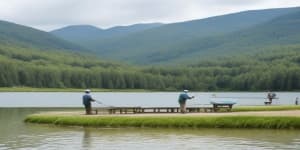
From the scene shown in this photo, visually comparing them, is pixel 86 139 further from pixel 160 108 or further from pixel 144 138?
pixel 160 108

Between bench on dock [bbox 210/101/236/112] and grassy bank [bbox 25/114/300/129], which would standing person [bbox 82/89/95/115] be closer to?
grassy bank [bbox 25/114/300/129]

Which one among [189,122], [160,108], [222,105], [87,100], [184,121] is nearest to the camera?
[189,122]

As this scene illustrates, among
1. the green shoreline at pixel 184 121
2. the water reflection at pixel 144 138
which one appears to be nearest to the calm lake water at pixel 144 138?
the water reflection at pixel 144 138

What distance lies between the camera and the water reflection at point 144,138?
38.4 meters

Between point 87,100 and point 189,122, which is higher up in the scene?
point 87,100

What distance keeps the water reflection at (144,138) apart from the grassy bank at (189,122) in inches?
64.0

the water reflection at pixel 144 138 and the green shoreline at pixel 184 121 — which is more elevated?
the green shoreline at pixel 184 121

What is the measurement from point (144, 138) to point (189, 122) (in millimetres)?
7834

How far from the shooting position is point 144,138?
42.6 m

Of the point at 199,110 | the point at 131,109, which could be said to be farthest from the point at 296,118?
the point at 131,109

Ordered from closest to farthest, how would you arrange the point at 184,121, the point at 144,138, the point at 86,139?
the point at 144,138
the point at 86,139
the point at 184,121

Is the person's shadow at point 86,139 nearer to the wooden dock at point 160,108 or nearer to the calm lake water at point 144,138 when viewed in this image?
the calm lake water at point 144,138

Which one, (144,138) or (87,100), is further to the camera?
(87,100)

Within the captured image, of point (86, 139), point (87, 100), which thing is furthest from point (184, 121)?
point (87, 100)
